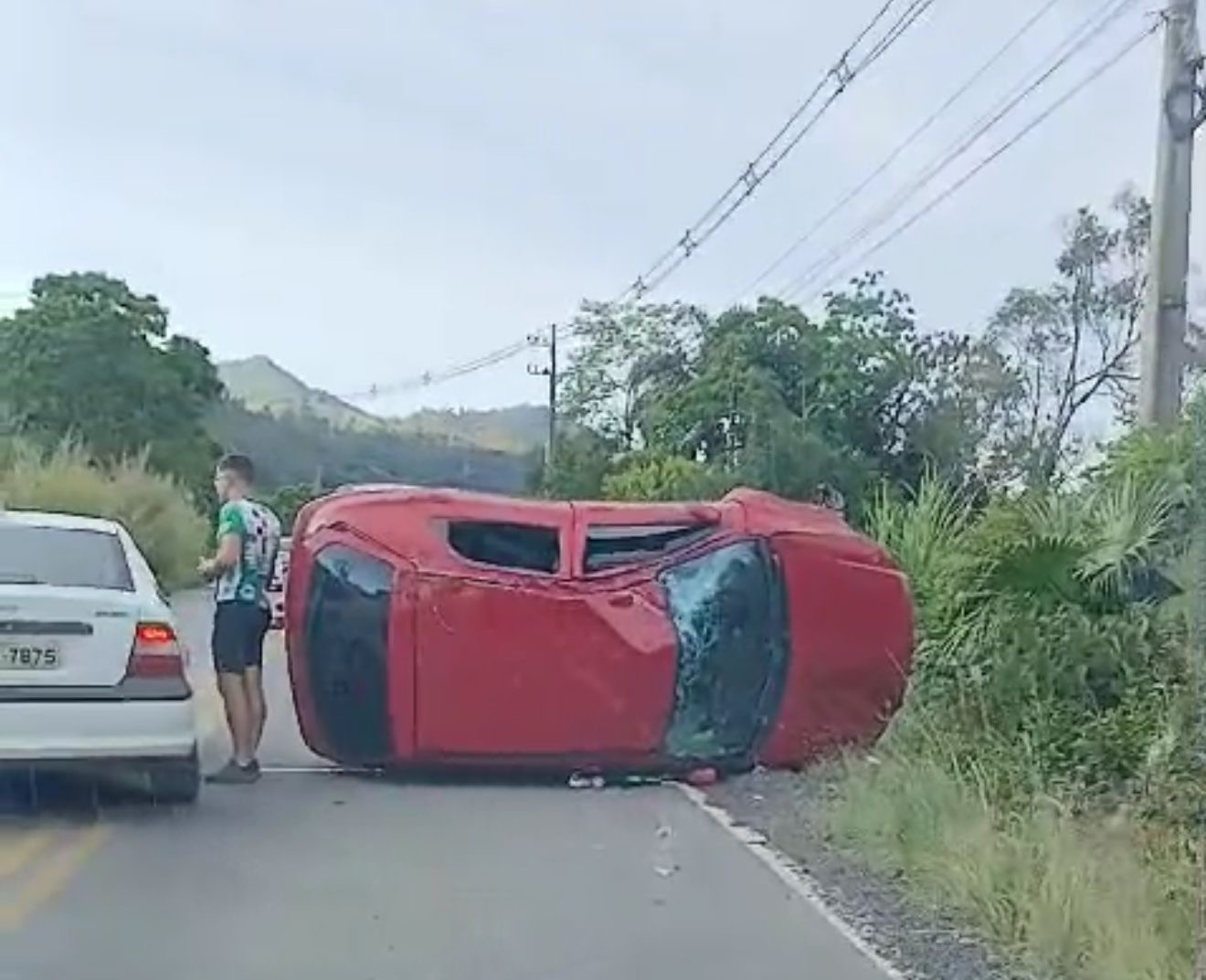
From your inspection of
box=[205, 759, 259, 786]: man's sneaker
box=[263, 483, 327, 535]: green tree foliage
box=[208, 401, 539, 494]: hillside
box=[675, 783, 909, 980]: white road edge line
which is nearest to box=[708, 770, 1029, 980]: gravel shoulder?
box=[675, 783, 909, 980]: white road edge line

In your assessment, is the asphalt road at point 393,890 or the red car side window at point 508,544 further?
the red car side window at point 508,544

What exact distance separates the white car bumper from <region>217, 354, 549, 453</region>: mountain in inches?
1175

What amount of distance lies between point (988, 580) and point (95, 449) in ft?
123

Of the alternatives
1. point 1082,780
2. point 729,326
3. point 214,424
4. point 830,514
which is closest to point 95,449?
point 214,424

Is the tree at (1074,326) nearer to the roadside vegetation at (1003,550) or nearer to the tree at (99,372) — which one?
the roadside vegetation at (1003,550)

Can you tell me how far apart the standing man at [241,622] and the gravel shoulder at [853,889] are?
8.57 feet

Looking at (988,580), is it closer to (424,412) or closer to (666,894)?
(666,894)

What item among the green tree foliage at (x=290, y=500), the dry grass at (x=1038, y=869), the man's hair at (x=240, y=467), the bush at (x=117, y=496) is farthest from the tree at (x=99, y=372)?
the dry grass at (x=1038, y=869)

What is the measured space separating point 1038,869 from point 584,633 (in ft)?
14.1

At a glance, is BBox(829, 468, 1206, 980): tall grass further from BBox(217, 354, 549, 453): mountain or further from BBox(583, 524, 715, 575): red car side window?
BBox(217, 354, 549, 453): mountain

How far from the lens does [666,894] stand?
8766mm

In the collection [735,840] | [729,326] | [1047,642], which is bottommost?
[735,840]

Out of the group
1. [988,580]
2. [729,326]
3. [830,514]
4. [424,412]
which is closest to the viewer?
[988,580]

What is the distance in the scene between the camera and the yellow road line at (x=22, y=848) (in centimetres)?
898
